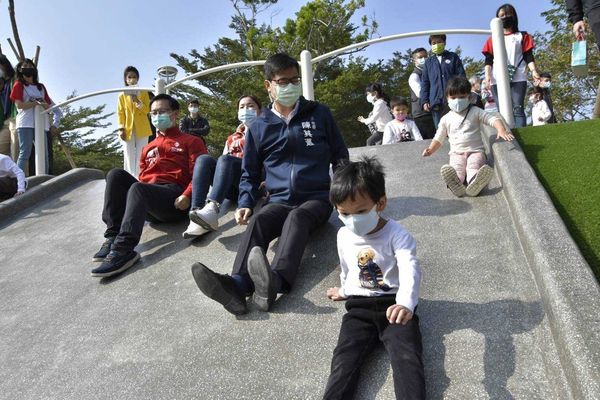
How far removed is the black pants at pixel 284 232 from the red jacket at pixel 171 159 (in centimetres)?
135

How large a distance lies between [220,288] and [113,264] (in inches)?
50.3

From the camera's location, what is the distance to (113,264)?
347 cm

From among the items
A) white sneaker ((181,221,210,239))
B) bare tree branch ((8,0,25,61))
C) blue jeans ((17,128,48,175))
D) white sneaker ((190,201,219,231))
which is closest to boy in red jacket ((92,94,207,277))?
white sneaker ((181,221,210,239))

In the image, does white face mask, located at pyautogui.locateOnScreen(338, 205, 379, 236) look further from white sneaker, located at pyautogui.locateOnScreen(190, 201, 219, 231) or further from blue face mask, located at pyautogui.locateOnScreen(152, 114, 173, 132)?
blue face mask, located at pyautogui.locateOnScreen(152, 114, 173, 132)

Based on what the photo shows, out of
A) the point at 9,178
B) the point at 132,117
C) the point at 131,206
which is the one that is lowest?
the point at 131,206

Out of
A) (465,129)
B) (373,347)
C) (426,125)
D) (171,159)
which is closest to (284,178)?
(171,159)

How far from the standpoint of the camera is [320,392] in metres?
2.07

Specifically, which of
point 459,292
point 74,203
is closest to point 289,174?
point 459,292

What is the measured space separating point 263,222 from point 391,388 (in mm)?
1341

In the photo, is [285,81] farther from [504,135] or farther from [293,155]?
[504,135]

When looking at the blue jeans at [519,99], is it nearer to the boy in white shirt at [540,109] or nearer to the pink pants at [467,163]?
the pink pants at [467,163]

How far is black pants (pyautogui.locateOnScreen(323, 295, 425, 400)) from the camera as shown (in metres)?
1.87

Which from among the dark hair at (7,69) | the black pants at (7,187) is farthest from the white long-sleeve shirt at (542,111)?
the dark hair at (7,69)

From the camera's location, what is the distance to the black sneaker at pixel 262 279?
8.39 feet
